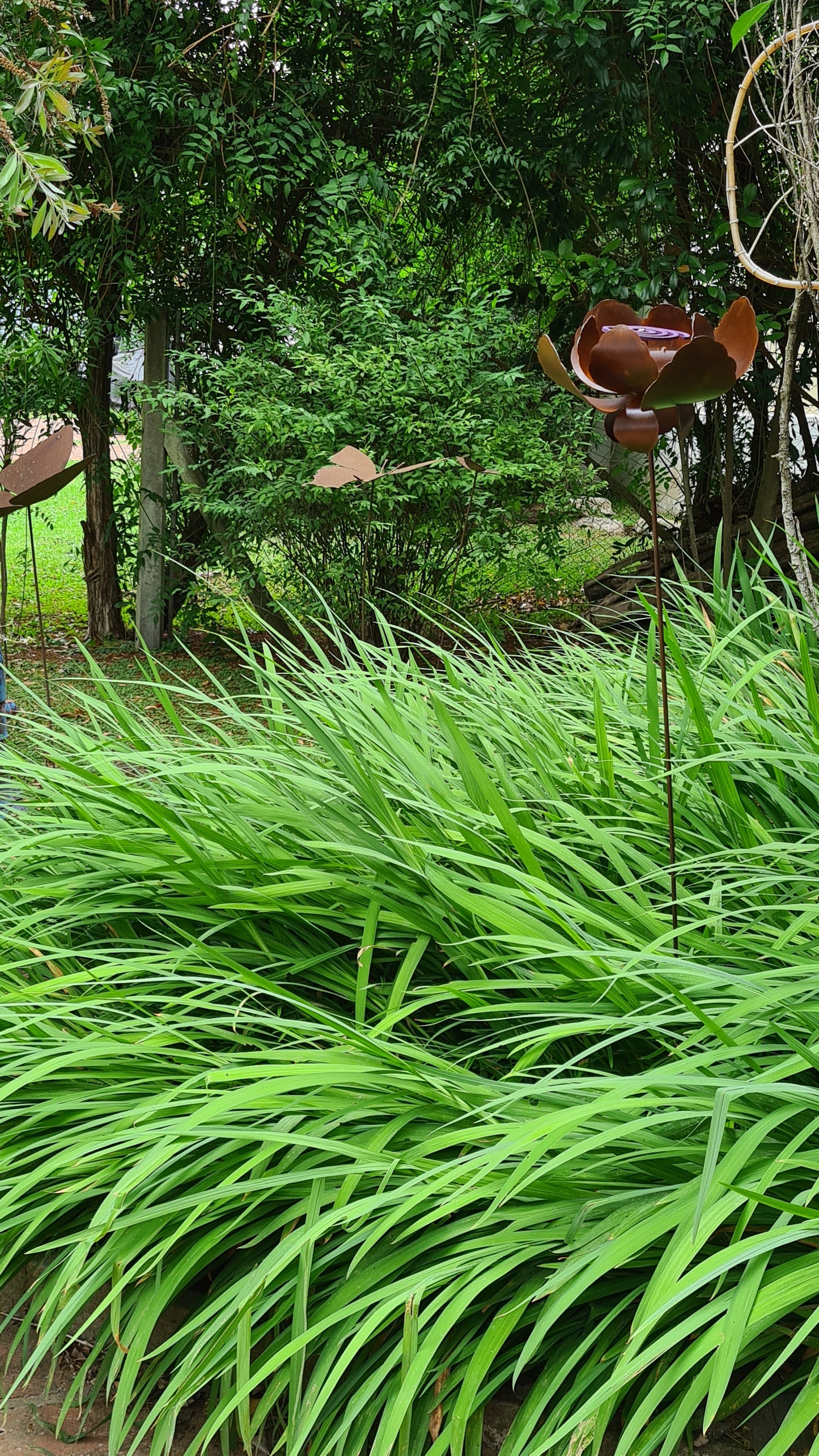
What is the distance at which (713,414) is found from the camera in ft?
19.5

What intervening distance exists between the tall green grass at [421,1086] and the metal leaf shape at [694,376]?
0.53 meters

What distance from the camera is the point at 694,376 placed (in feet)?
5.40

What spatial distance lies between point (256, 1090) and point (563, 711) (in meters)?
1.55

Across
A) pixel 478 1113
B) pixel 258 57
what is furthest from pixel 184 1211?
pixel 258 57

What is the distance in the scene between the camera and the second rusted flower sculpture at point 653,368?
64.7 inches

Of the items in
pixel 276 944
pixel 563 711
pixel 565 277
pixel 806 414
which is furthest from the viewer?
pixel 806 414

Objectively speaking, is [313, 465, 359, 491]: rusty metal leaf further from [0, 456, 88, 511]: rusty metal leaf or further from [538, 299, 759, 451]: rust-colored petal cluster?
[538, 299, 759, 451]: rust-colored petal cluster

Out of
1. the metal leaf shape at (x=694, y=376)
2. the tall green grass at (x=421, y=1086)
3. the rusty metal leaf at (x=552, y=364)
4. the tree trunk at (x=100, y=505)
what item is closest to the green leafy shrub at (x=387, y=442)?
the tree trunk at (x=100, y=505)

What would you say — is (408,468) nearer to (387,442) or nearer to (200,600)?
(387,442)

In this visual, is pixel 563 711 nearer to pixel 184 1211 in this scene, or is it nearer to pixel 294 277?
pixel 184 1211

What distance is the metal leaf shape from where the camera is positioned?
1609 millimetres

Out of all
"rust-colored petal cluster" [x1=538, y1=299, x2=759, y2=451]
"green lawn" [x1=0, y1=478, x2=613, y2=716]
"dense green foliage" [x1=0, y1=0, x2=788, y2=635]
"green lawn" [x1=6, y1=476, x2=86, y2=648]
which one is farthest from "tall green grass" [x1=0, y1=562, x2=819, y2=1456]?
"green lawn" [x1=6, y1=476, x2=86, y2=648]

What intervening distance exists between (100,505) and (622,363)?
5.28 m

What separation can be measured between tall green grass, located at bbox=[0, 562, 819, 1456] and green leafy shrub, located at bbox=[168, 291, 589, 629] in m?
2.60
